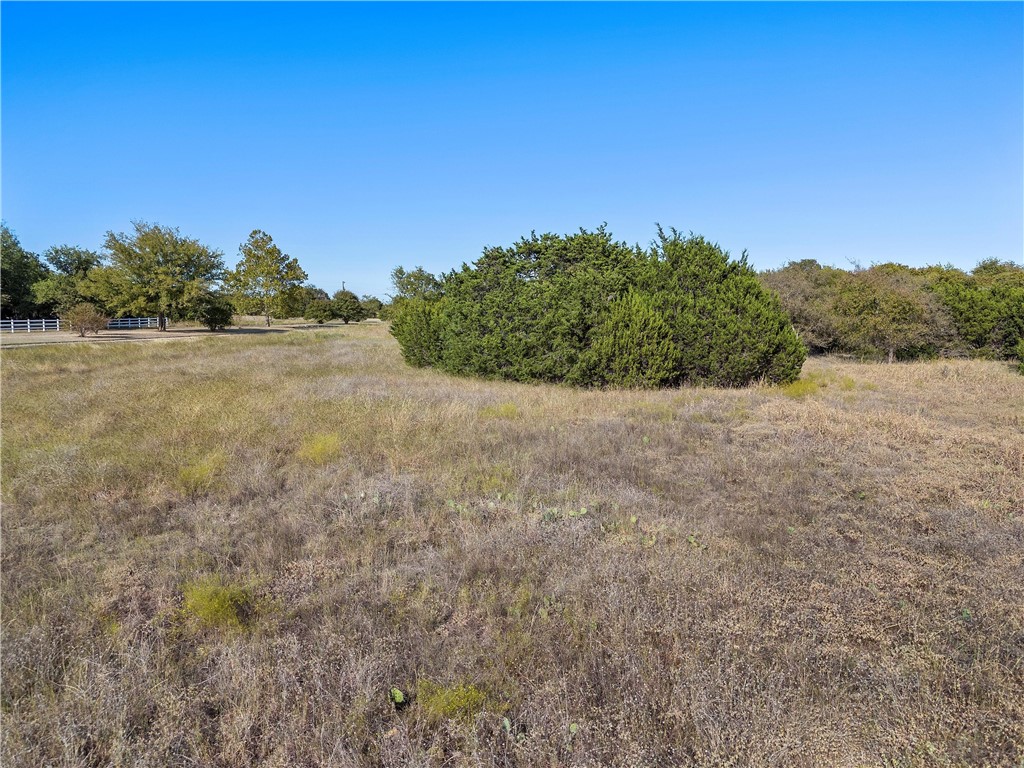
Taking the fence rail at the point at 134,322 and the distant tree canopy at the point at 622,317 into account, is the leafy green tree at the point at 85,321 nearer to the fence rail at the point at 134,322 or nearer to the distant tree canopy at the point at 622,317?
the fence rail at the point at 134,322

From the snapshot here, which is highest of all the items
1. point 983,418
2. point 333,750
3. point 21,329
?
point 21,329

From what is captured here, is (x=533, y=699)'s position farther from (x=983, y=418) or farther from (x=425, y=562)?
(x=983, y=418)

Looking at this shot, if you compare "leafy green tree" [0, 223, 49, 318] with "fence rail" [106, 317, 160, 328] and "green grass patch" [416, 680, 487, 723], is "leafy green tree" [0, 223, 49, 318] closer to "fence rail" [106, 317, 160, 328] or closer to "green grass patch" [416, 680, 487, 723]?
"fence rail" [106, 317, 160, 328]

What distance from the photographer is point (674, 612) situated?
9.97 feet

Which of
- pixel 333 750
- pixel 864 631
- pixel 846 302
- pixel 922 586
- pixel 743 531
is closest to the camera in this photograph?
pixel 333 750

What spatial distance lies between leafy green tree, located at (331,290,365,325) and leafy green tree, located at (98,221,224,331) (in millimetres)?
22082

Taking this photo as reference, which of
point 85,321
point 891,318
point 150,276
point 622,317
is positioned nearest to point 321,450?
point 622,317

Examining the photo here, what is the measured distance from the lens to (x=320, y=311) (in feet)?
195

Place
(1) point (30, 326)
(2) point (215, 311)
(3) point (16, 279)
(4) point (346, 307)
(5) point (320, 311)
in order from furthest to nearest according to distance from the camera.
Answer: (4) point (346, 307)
(5) point (320, 311)
(2) point (215, 311)
(3) point (16, 279)
(1) point (30, 326)

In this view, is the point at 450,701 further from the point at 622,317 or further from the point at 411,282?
the point at 411,282

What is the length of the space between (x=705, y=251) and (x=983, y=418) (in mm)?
7005

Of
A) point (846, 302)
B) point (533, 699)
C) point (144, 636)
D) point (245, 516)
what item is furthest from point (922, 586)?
point (846, 302)

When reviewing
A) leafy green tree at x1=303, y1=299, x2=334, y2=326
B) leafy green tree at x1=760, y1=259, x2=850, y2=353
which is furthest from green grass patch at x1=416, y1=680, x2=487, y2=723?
leafy green tree at x1=303, y1=299, x2=334, y2=326

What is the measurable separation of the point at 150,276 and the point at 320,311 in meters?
22.8
